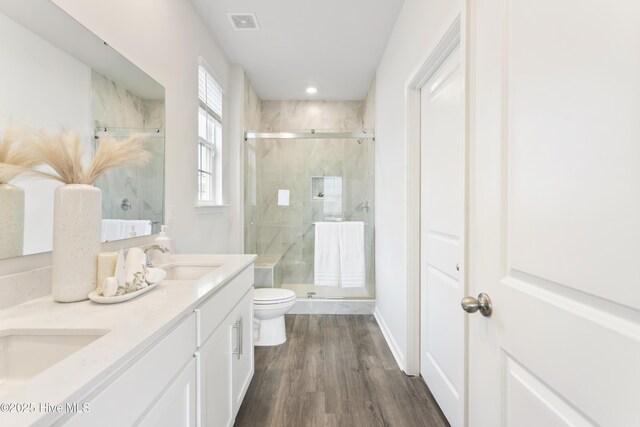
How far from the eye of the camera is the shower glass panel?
341cm

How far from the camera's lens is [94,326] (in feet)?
2.57

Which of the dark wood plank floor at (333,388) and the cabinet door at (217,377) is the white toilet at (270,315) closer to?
the dark wood plank floor at (333,388)

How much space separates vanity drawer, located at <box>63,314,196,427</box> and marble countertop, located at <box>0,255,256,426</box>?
0.03m

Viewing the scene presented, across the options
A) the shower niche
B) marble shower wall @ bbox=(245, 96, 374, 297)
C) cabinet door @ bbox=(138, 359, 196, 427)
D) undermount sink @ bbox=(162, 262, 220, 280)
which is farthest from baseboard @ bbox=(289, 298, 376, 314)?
cabinet door @ bbox=(138, 359, 196, 427)

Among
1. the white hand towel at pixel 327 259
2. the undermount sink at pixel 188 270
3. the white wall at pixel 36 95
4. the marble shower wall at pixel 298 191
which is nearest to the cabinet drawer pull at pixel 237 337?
the undermount sink at pixel 188 270

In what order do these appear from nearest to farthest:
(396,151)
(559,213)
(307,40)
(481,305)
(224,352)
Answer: (559,213) → (481,305) → (224,352) → (396,151) → (307,40)

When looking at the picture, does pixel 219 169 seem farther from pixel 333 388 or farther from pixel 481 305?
pixel 481 305

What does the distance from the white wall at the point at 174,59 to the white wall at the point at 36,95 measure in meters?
0.24

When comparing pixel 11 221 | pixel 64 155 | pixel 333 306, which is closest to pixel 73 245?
pixel 11 221

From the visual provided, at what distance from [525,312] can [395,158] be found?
183 cm

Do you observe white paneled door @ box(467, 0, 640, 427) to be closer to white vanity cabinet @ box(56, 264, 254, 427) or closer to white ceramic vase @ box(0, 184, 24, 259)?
white vanity cabinet @ box(56, 264, 254, 427)

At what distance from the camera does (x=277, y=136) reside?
3.42 metres

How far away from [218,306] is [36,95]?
963 mm

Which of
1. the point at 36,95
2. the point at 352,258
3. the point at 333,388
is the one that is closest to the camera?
the point at 36,95
